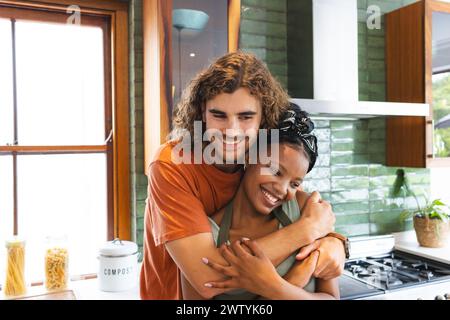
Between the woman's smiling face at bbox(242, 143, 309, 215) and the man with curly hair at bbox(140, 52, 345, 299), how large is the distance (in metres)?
0.06

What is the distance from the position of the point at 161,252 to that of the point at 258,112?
404 millimetres

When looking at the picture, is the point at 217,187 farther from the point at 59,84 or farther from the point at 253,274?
the point at 59,84

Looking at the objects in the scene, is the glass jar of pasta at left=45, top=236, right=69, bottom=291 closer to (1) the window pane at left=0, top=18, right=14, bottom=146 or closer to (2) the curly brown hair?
(1) the window pane at left=0, top=18, right=14, bottom=146

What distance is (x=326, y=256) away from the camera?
2.87 feet

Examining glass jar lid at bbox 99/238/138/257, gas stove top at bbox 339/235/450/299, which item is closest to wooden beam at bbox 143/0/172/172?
glass jar lid at bbox 99/238/138/257

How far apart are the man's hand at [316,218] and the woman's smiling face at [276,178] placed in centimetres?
6

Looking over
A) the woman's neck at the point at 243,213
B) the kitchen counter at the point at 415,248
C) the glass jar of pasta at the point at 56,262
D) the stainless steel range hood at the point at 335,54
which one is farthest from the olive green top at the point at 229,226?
the kitchen counter at the point at 415,248

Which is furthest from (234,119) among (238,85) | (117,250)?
(117,250)

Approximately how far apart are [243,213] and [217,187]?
8 cm

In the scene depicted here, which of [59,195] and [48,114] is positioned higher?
[48,114]

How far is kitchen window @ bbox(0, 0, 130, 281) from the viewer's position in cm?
180
